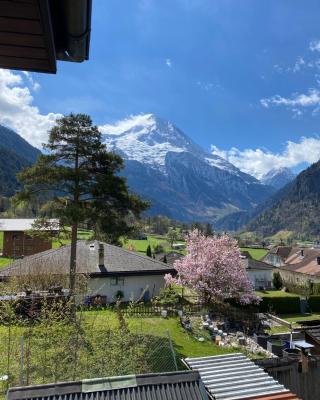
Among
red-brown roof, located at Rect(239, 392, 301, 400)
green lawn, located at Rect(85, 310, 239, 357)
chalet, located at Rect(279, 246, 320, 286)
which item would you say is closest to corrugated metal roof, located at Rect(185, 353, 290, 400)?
red-brown roof, located at Rect(239, 392, 301, 400)

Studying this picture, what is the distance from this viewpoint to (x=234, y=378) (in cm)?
1001

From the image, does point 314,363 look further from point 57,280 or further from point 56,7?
point 57,280

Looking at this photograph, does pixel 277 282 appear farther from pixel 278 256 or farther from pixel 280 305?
pixel 278 256

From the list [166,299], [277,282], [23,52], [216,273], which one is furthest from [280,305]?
[23,52]

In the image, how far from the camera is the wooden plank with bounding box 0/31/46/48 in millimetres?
Result: 3037

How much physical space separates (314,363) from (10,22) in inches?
595

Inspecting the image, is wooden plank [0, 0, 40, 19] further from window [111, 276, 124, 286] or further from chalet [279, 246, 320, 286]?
chalet [279, 246, 320, 286]

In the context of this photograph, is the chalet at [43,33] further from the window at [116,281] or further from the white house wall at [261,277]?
the white house wall at [261,277]

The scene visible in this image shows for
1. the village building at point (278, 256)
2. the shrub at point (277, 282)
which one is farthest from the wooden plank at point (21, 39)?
the village building at point (278, 256)

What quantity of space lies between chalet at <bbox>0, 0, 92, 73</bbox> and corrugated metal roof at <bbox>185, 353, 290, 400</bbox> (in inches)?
331

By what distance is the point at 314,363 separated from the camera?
14250mm

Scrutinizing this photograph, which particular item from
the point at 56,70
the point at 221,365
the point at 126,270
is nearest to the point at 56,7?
the point at 56,70

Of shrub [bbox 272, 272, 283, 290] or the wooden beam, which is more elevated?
the wooden beam

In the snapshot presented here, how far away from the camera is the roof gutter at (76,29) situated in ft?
8.77
